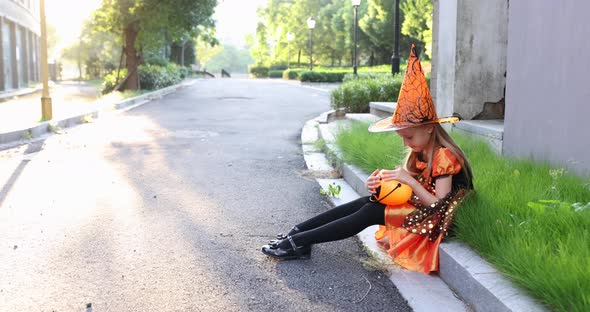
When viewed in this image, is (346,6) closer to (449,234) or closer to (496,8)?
(496,8)

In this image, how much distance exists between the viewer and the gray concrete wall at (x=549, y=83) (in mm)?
4977

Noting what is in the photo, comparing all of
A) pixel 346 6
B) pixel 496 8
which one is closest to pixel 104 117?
pixel 496 8

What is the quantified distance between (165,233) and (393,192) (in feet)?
6.26

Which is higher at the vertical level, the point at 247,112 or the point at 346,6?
the point at 346,6

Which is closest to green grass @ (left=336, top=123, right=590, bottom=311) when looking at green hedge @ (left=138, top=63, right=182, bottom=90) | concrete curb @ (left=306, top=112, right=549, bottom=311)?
concrete curb @ (left=306, top=112, right=549, bottom=311)

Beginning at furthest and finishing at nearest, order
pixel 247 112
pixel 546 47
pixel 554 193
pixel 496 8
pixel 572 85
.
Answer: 1. pixel 247 112
2. pixel 496 8
3. pixel 546 47
4. pixel 572 85
5. pixel 554 193

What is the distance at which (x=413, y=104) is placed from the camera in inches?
147

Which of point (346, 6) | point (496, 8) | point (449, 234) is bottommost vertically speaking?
point (449, 234)

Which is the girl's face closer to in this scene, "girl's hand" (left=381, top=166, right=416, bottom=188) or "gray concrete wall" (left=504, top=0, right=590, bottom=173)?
"girl's hand" (left=381, top=166, right=416, bottom=188)

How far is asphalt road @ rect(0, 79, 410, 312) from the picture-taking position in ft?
11.3

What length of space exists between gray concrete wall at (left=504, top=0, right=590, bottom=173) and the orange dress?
1.64 meters

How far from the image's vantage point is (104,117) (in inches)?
593

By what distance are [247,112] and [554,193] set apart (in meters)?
12.8

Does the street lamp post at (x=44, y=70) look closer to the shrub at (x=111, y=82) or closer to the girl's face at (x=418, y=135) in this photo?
the girl's face at (x=418, y=135)
